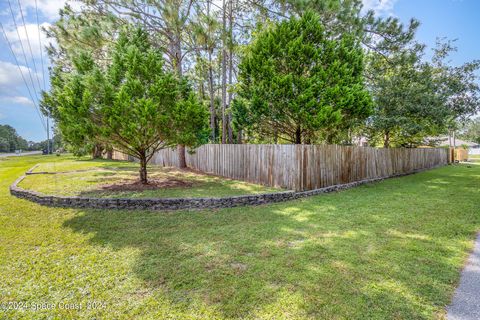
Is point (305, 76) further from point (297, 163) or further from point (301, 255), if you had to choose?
point (301, 255)

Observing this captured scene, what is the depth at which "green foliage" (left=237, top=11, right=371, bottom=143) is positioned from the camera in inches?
325

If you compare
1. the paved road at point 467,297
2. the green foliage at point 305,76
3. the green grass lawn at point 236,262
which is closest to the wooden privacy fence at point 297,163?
the green foliage at point 305,76

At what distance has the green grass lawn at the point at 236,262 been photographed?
237 cm

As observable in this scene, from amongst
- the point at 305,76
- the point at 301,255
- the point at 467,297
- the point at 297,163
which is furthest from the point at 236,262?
the point at 305,76

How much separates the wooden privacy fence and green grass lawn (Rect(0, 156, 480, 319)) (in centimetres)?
213

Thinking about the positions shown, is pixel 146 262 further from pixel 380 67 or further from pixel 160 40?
pixel 380 67

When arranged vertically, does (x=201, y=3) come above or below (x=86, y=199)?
above

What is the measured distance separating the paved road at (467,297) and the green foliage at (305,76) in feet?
18.6

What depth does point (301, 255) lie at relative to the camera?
343 cm

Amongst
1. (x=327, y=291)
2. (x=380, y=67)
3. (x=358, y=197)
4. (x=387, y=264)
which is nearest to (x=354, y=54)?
(x=380, y=67)

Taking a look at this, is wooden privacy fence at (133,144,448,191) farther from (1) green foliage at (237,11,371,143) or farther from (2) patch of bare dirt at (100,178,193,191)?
(2) patch of bare dirt at (100,178,193,191)

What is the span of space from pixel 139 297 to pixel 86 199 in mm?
4496

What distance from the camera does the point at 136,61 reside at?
6449 millimetres

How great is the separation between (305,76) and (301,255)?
708 cm
